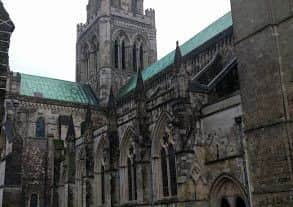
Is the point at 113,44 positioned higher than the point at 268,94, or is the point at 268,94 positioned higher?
the point at 113,44

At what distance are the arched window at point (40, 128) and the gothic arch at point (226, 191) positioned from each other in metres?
20.2

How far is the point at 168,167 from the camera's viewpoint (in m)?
21.2

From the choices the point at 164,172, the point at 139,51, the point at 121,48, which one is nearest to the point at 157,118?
the point at 164,172

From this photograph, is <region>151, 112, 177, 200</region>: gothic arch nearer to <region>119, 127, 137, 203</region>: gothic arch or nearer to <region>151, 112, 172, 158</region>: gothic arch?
<region>151, 112, 172, 158</region>: gothic arch

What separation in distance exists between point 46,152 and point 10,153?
350 inches

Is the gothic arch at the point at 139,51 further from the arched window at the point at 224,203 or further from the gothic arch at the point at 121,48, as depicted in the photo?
the arched window at the point at 224,203

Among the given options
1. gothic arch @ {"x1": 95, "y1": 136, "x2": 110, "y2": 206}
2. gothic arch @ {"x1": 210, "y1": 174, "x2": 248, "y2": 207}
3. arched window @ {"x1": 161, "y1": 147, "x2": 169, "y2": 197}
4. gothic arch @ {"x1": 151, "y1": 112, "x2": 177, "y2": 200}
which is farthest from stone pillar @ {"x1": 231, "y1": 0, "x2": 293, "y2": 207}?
gothic arch @ {"x1": 95, "y1": 136, "x2": 110, "y2": 206}

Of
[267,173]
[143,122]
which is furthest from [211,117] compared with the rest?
[267,173]

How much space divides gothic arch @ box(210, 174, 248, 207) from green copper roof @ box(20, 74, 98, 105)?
65.5 ft

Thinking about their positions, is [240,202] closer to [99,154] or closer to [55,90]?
[99,154]

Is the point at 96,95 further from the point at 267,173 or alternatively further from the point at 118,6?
the point at 267,173

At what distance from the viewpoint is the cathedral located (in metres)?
9.63

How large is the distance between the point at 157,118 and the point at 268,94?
12343mm

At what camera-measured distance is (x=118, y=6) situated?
134ft
